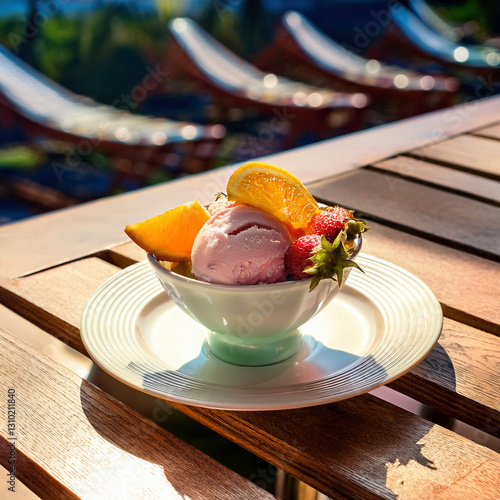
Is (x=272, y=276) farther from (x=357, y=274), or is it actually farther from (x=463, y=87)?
(x=463, y=87)

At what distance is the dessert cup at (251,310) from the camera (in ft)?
1.68

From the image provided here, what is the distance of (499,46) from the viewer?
464 centimetres

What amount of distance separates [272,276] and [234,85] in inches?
111

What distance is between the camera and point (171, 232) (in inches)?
23.2

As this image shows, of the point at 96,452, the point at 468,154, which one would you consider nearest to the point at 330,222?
the point at 96,452

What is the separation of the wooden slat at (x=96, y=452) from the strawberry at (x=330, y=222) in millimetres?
203

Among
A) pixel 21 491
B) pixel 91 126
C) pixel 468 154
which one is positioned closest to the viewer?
pixel 21 491

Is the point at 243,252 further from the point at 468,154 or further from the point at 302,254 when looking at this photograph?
the point at 468,154

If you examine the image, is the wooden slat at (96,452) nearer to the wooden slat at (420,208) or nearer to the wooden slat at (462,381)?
the wooden slat at (462,381)

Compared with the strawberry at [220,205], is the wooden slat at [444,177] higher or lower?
higher

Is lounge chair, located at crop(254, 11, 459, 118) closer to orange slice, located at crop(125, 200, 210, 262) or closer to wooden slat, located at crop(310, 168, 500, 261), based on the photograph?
wooden slat, located at crop(310, 168, 500, 261)

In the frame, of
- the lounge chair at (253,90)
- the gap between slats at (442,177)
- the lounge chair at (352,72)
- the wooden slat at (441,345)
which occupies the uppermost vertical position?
the lounge chair at (352,72)

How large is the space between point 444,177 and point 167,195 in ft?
1.50

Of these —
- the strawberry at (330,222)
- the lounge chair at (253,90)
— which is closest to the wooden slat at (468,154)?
the strawberry at (330,222)
